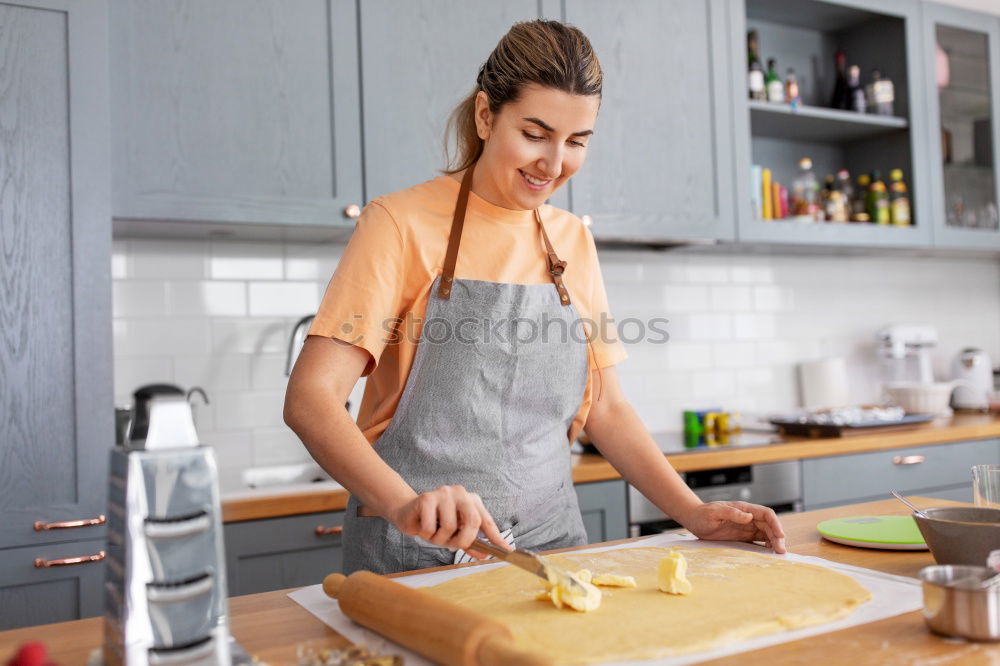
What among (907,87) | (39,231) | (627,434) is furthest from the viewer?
(907,87)

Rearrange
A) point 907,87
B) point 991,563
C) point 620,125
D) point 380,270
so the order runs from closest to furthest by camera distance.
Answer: point 991,563
point 380,270
point 620,125
point 907,87

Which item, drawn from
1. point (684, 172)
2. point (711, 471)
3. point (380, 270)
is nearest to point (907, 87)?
point (684, 172)

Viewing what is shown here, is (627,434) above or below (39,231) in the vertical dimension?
below

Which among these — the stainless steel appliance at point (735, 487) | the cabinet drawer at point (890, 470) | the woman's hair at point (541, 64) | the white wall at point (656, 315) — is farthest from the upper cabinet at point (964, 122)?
the woman's hair at point (541, 64)

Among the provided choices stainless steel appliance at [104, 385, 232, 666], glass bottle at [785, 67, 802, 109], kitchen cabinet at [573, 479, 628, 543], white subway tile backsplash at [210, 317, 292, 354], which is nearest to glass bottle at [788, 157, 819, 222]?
glass bottle at [785, 67, 802, 109]

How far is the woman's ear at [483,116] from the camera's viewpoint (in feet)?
4.97

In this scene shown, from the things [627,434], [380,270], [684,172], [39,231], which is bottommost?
[627,434]

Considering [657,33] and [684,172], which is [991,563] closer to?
[684,172]

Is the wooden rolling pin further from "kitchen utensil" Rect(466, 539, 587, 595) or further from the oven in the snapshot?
the oven

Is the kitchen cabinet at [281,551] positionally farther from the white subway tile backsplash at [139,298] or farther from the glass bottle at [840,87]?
the glass bottle at [840,87]

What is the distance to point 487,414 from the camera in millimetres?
1481

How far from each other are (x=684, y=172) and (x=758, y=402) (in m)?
1.01

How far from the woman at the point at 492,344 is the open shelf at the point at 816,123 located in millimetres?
1835

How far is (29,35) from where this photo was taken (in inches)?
79.7
